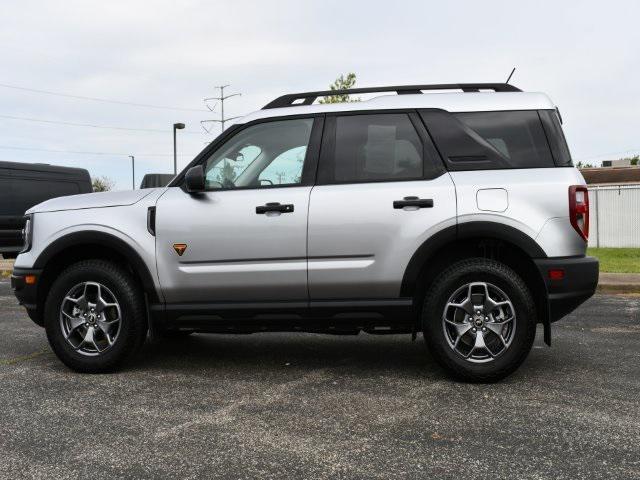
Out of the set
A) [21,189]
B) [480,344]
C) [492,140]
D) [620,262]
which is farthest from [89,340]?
[620,262]

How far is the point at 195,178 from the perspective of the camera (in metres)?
4.91

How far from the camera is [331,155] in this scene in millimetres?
5027

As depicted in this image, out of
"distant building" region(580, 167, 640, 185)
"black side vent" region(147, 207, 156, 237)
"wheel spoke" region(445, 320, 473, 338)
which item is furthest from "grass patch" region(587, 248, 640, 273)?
"distant building" region(580, 167, 640, 185)

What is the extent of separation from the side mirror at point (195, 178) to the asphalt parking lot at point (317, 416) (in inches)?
56.1

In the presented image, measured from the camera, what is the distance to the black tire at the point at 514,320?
4.65 meters

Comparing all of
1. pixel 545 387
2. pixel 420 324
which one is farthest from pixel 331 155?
pixel 545 387

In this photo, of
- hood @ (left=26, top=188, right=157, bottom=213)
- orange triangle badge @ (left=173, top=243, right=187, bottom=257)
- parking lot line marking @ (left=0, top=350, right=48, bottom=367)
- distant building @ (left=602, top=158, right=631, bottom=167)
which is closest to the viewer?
orange triangle badge @ (left=173, top=243, right=187, bottom=257)

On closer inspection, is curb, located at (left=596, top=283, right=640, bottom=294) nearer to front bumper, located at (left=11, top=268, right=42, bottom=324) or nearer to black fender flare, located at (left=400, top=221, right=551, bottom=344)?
black fender flare, located at (left=400, top=221, right=551, bottom=344)

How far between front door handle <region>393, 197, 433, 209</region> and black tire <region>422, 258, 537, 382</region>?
0.49 meters

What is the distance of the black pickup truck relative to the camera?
12445mm

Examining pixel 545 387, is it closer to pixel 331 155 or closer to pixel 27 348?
pixel 331 155

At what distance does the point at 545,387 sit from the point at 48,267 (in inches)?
152

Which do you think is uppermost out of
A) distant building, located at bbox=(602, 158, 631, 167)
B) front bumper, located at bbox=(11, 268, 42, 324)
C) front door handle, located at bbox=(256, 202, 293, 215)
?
distant building, located at bbox=(602, 158, 631, 167)

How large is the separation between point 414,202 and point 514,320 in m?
1.07
